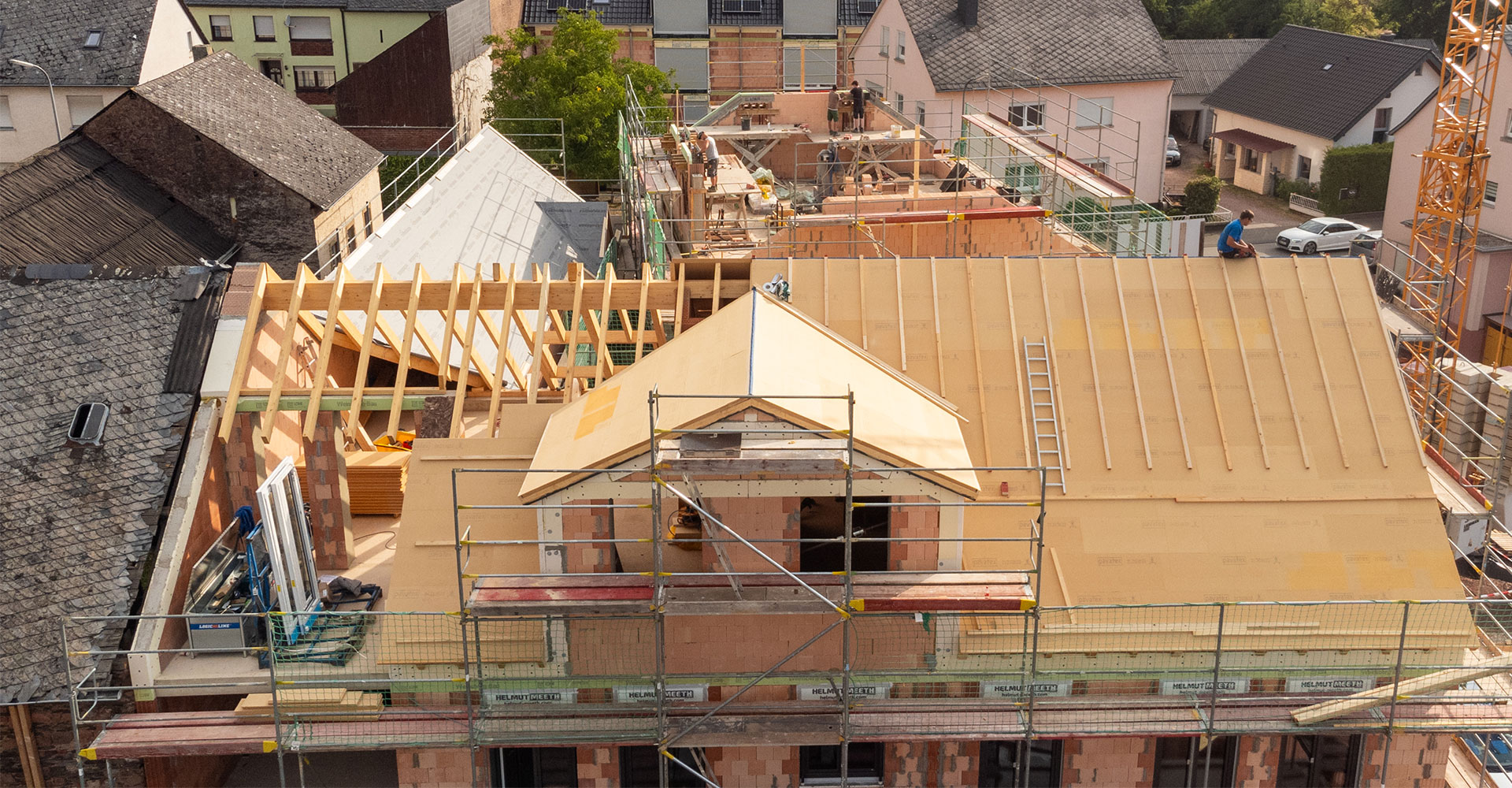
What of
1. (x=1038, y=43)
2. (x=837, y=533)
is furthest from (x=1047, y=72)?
(x=837, y=533)

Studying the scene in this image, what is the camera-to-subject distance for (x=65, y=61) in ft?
145

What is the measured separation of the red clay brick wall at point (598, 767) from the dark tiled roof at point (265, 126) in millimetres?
22912

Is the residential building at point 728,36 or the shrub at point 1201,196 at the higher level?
the residential building at point 728,36

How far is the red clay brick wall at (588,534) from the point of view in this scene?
55.0ft

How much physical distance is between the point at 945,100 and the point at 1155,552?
32218 millimetres

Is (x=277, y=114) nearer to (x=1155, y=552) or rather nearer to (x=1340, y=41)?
(x=1155, y=552)

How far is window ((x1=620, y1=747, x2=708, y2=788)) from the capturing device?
688 inches

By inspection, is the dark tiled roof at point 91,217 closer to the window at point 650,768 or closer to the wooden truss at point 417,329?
the wooden truss at point 417,329

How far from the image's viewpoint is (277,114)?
126 feet

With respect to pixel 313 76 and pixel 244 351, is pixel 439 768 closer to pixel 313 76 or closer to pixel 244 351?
pixel 244 351

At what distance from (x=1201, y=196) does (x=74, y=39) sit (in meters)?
41.9

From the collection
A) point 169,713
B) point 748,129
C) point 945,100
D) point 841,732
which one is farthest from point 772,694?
point 945,100

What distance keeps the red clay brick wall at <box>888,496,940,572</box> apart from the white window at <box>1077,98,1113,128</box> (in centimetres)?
3551

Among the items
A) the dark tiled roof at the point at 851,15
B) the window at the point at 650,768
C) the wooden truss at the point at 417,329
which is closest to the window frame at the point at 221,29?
the dark tiled roof at the point at 851,15
